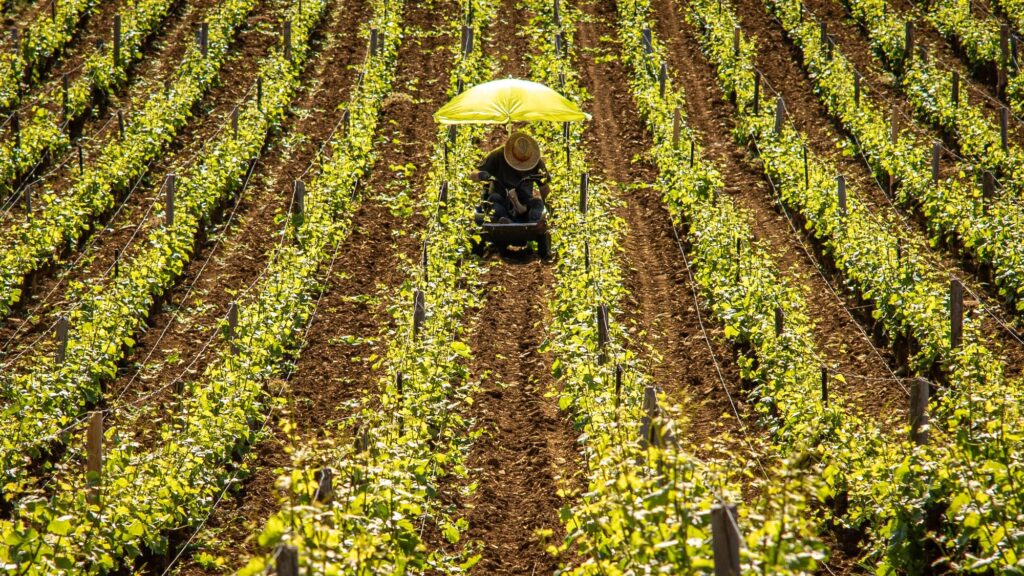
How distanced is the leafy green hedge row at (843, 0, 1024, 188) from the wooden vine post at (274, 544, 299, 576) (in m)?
13.7

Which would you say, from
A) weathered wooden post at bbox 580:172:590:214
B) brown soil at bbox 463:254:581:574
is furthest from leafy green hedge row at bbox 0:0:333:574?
weathered wooden post at bbox 580:172:590:214

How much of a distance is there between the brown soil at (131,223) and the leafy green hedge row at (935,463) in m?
9.35

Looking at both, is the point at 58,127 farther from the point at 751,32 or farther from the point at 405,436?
the point at 751,32

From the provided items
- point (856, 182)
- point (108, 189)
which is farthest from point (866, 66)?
point (108, 189)

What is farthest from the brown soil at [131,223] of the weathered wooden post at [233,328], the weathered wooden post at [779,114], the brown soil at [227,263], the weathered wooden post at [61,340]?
the weathered wooden post at [779,114]

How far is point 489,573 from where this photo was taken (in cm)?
871

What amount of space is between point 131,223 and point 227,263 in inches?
79.4

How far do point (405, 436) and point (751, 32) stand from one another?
60.7ft

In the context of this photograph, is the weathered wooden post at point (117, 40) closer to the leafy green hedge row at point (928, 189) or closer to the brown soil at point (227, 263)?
the brown soil at point (227, 263)

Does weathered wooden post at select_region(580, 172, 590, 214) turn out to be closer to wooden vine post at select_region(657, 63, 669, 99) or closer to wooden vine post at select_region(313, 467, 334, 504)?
wooden vine post at select_region(657, 63, 669, 99)

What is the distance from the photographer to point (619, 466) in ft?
21.8

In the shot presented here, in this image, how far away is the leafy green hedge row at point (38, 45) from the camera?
65.5ft

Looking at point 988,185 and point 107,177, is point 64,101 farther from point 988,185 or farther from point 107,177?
point 988,185

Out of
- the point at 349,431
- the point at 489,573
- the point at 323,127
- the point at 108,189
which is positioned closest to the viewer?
the point at 489,573
